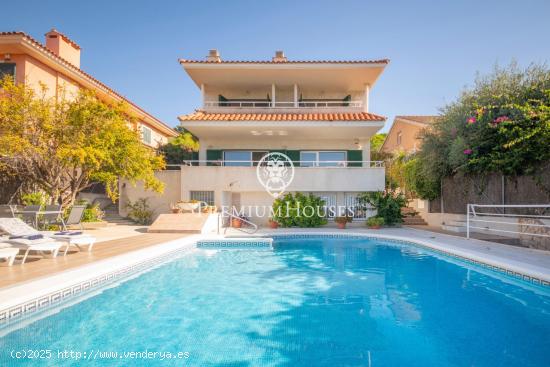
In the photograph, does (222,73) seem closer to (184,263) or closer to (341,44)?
(341,44)

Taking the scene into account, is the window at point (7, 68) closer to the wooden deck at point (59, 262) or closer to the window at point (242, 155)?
the wooden deck at point (59, 262)

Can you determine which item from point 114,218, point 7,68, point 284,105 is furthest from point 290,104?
point 7,68

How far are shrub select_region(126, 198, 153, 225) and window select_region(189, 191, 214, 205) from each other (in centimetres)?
256

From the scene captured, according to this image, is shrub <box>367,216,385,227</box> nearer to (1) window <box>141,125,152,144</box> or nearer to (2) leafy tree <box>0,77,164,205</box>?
(2) leafy tree <box>0,77,164,205</box>

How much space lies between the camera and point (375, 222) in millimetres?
15727

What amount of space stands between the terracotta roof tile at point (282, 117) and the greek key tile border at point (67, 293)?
32.5 ft

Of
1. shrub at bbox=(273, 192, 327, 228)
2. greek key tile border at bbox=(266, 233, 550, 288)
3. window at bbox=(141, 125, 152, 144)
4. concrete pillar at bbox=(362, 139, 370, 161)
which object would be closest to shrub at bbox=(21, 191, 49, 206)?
window at bbox=(141, 125, 152, 144)

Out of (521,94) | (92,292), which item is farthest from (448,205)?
(92,292)

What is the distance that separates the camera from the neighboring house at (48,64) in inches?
520

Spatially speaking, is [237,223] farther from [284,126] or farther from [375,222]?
[375,222]

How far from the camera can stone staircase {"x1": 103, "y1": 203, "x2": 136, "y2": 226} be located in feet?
54.7

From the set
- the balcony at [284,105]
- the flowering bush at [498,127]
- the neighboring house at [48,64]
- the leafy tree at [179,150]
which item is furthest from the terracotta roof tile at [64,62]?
the flowering bush at [498,127]

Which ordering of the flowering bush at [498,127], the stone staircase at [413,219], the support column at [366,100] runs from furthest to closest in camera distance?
the support column at [366,100] → the stone staircase at [413,219] → the flowering bush at [498,127]

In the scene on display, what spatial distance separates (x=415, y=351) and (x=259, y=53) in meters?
19.2
